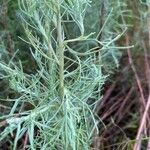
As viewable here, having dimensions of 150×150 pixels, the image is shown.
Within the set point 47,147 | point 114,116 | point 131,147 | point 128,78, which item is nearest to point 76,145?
point 47,147

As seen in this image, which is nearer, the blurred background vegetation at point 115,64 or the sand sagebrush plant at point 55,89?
the sand sagebrush plant at point 55,89

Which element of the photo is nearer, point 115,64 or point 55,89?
point 55,89

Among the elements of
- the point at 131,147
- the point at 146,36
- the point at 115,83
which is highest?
the point at 146,36

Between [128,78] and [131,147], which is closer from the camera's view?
[131,147]

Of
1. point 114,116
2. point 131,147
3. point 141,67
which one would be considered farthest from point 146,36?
point 131,147

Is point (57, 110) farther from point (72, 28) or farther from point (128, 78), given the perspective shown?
point (128, 78)

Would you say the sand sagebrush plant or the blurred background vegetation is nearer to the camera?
the sand sagebrush plant

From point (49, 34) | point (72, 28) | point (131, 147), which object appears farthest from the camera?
point (72, 28)

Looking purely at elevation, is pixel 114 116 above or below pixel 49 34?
below

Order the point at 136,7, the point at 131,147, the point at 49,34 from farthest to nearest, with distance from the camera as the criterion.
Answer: the point at 136,7, the point at 131,147, the point at 49,34

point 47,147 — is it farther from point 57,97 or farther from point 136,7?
point 136,7
